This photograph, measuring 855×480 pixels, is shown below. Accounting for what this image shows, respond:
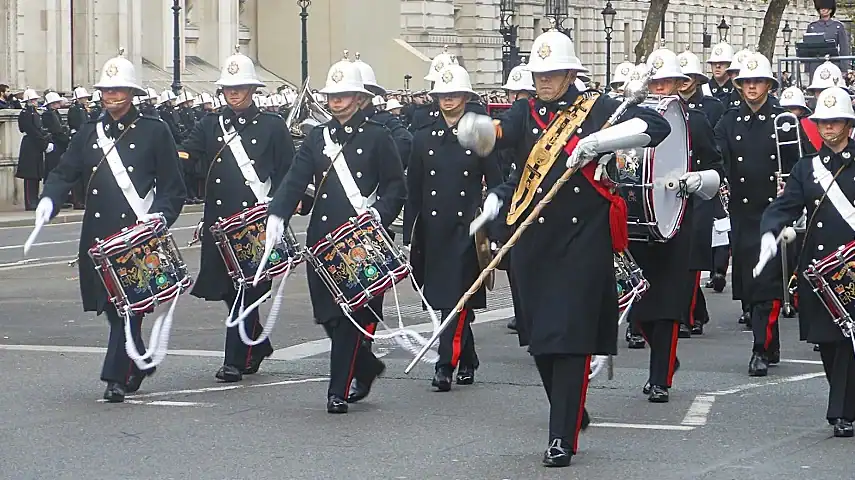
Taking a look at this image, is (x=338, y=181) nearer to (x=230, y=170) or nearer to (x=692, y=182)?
(x=230, y=170)

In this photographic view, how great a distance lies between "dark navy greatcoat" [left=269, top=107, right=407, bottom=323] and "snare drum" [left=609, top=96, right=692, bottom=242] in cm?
125

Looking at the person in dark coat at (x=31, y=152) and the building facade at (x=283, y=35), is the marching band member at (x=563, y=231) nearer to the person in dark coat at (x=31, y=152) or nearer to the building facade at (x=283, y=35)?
the person in dark coat at (x=31, y=152)

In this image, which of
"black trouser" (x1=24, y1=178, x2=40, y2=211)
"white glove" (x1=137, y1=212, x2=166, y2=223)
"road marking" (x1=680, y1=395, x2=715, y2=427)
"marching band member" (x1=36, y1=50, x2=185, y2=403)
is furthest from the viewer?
"black trouser" (x1=24, y1=178, x2=40, y2=211)

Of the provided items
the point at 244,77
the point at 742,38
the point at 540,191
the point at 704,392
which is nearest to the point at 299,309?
the point at 244,77

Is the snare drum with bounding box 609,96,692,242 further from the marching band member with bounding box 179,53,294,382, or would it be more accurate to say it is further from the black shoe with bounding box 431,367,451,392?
the marching band member with bounding box 179,53,294,382

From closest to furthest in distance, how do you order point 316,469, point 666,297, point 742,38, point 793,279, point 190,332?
point 316,469 < point 666,297 < point 793,279 < point 190,332 < point 742,38

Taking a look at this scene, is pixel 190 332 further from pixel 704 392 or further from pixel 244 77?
pixel 704 392

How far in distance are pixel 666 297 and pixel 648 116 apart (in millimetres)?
2196

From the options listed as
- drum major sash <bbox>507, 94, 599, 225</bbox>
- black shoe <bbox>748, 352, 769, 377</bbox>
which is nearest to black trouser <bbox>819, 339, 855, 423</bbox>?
drum major sash <bbox>507, 94, 599, 225</bbox>

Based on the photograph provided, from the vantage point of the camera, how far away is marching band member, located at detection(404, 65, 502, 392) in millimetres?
11578

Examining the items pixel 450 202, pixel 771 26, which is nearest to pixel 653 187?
pixel 450 202

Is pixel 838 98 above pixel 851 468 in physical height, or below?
above

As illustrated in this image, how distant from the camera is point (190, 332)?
14273mm

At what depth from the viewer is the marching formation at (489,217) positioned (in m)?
9.01
